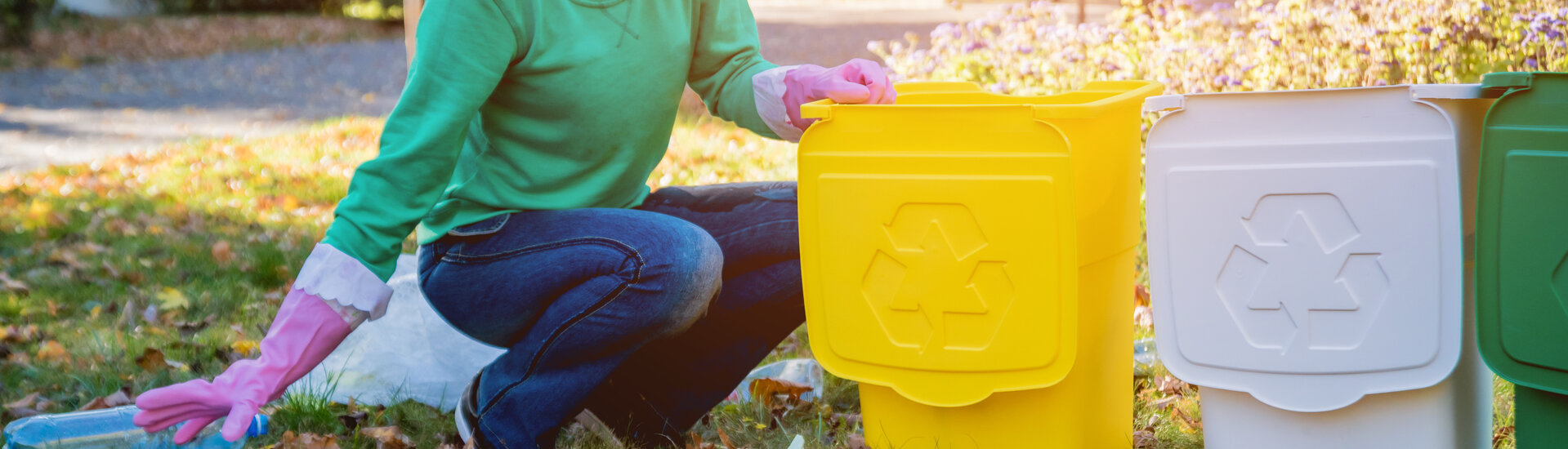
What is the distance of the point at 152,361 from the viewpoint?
2736 millimetres

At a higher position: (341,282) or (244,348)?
(341,282)

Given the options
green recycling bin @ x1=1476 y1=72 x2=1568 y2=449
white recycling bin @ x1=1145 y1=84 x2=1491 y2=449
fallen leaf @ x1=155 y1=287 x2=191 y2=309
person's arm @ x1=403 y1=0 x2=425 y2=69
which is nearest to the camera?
green recycling bin @ x1=1476 y1=72 x2=1568 y2=449

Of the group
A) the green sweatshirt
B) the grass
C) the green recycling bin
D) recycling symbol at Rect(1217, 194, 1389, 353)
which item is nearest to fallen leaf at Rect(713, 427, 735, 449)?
the grass

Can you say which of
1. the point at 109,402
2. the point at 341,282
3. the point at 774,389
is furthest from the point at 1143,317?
the point at 109,402

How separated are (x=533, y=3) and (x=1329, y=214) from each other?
3.89 feet

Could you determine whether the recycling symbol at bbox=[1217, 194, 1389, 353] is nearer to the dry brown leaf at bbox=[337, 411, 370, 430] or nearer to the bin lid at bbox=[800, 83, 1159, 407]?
the bin lid at bbox=[800, 83, 1159, 407]

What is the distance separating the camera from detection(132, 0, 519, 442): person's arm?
157 centimetres

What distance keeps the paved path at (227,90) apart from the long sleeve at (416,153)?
5154 mm

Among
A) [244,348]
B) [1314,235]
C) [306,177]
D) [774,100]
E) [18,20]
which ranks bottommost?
[306,177]

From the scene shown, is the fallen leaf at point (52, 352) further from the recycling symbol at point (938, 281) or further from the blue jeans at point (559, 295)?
the recycling symbol at point (938, 281)

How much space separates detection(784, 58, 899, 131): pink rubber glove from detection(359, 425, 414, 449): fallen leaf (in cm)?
100

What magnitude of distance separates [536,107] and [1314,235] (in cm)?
118

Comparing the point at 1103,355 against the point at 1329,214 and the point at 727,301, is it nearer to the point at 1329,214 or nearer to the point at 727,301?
the point at 1329,214

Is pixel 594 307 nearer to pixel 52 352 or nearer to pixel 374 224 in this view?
pixel 374 224
